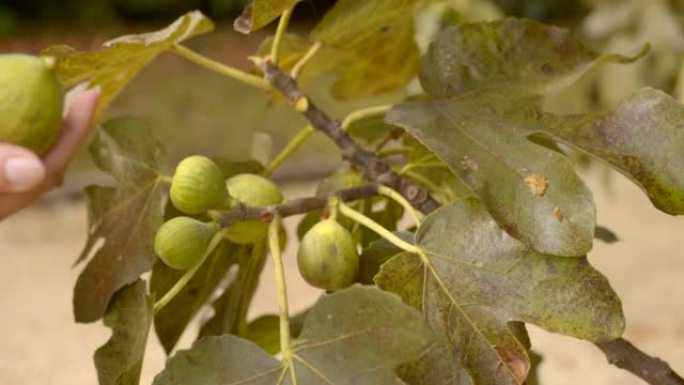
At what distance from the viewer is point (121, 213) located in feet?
1.69

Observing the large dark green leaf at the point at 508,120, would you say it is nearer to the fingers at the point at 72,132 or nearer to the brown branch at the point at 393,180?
the brown branch at the point at 393,180

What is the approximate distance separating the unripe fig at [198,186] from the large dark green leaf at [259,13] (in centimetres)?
6

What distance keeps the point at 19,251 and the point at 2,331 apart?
0.57 m

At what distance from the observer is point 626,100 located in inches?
A: 17.9

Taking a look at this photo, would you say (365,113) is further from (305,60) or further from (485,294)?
(485,294)

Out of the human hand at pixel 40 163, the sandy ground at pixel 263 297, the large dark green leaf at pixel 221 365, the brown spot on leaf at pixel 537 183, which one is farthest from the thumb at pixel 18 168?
the sandy ground at pixel 263 297

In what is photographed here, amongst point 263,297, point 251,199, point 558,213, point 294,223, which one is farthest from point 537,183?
point 294,223

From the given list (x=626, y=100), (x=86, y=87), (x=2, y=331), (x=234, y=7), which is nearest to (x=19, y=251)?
(x=2, y=331)

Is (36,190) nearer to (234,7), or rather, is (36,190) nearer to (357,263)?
(357,263)

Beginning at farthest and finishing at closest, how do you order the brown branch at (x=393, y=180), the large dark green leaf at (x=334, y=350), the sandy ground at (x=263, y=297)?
the sandy ground at (x=263, y=297) < the brown branch at (x=393, y=180) < the large dark green leaf at (x=334, y=350)

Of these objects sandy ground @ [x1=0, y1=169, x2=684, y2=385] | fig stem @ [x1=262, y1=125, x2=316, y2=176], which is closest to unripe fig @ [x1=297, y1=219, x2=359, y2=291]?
fig stem @ [x1=262, y1=125, x2=316, y2=176]

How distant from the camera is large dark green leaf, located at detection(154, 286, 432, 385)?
38 centimetres

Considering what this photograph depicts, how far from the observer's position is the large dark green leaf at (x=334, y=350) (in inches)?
15.0

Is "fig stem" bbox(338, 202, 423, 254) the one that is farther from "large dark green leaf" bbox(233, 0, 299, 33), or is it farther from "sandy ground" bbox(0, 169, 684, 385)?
"sandy ground" bbox(0, 169, 684, 385)
